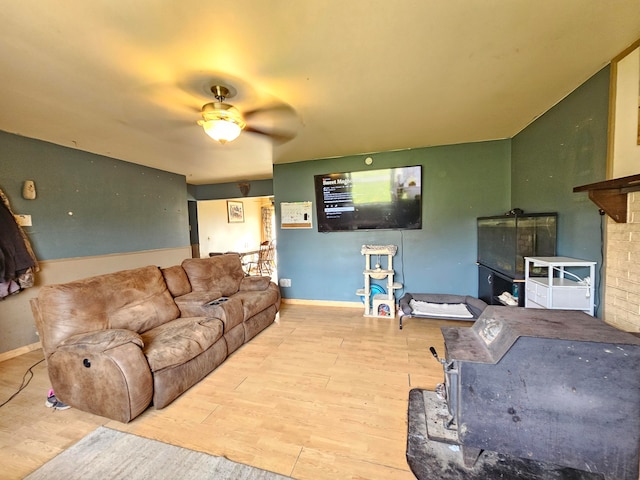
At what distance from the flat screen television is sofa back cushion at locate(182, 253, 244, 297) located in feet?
4.66

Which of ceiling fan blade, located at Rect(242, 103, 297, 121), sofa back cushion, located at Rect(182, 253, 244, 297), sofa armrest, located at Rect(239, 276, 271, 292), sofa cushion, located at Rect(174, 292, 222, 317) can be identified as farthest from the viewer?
sofa armrest, located at Rect(239, 276, 271, 292)

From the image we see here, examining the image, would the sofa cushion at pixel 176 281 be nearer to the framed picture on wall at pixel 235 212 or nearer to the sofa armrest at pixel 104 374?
the sofa armrest at pixel 104 374

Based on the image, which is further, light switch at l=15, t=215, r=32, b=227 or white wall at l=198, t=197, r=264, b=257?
white wall at l=198, t=197, r=264, b=257

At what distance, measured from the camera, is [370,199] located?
3570 millimetres

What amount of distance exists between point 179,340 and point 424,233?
10.1 ft


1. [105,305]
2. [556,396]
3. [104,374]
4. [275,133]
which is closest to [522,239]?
[556,396]

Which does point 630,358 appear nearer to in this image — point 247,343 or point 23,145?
point 247,343

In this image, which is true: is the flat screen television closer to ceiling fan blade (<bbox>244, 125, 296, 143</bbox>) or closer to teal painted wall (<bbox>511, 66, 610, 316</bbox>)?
ceiling fan blade (<bbox>244, 125, 296, 143</bbox>)

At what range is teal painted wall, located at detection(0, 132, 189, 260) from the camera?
2.74m

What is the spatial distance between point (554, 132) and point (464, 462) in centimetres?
267

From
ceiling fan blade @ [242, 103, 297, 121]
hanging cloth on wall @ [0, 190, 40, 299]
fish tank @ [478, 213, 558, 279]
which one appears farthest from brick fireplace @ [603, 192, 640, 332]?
hanging cloth on wall @ [0, 190, 40, 299]

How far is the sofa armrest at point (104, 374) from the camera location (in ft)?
5.04

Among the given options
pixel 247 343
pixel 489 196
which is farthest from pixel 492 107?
pixel 247 343

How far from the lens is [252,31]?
1333 mm
